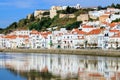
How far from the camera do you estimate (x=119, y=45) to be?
58.2m

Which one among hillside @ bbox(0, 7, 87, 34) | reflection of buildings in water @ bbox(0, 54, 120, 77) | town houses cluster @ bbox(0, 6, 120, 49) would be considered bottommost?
reflection of buildings in water @ bbox(0, 54, 120, 77)

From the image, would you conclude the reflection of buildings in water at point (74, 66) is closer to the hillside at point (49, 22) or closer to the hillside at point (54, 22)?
the hillside at point (49, 22)

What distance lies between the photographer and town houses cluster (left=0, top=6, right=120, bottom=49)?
62812 mm

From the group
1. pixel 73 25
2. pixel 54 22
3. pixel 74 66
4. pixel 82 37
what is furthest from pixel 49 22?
pixel 74 66

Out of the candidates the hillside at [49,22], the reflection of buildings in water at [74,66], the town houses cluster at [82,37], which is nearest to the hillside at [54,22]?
the hillside at [49,22]

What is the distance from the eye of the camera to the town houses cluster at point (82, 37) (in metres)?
62.8

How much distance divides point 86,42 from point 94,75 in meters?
39.6

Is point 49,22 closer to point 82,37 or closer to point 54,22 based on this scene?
point 54,22

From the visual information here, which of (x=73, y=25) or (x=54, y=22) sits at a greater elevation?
(x=54, y=22)

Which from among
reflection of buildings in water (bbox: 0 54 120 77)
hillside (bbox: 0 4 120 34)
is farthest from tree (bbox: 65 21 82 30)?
reflection of buildings in water (bbox: 0 54 120 77)

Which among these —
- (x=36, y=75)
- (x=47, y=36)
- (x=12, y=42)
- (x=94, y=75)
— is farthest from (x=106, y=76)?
(x=12, y=42)

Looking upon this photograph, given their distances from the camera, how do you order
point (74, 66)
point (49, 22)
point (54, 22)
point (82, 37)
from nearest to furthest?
point (74, 66) < point (82, 37) < point (54, 22) < point (49, 22)

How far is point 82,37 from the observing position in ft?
229

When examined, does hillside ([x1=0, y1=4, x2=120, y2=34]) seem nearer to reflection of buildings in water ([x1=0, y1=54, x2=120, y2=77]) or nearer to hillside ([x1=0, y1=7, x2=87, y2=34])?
hillside ([x1=0, y1=7, x2=87, y2=34])
